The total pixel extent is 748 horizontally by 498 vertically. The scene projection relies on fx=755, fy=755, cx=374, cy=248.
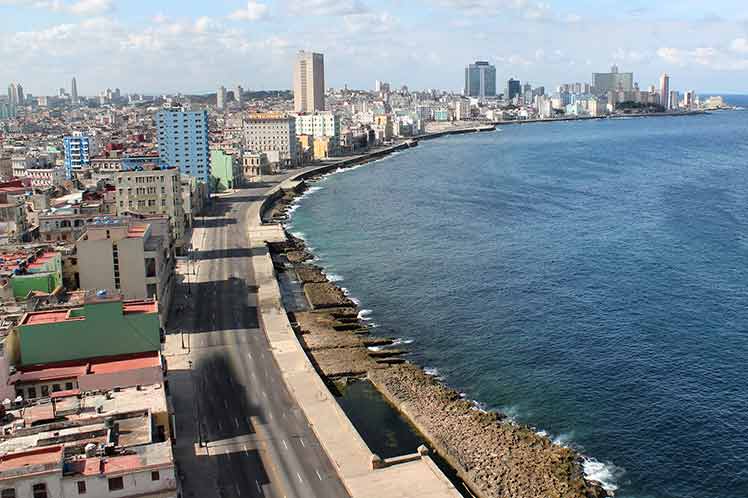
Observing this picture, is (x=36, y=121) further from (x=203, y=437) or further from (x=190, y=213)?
(x=203, y=437)

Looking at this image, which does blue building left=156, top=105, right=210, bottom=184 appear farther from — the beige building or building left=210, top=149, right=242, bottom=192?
the beige building

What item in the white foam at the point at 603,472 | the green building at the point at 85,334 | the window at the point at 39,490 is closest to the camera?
the window at the point at 39,490

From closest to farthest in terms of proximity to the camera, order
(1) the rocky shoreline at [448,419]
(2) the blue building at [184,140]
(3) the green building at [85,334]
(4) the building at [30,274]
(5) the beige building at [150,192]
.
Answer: (1) the rocky shoreline at [448,419]
(3) the green building at [85,334]
(4) the building at [30,274]
(5) the beige building at [150,192]
(2) the blue building at [184,140]

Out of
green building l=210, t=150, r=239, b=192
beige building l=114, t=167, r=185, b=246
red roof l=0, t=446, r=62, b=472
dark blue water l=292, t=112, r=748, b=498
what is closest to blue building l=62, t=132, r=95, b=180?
green building l=210, t=150, r=239, b=192

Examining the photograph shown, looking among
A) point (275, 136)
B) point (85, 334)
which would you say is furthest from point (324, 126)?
point (85, 334)

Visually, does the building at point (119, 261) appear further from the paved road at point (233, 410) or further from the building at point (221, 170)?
the building at point (221, 170)

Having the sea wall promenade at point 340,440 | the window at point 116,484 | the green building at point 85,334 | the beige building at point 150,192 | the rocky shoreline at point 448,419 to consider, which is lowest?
the rocky shoreline at point 448,419

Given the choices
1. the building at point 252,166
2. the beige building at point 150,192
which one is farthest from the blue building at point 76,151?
the beige building at point 150,192

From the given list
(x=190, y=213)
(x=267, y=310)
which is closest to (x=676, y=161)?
(x=190, y=213)
